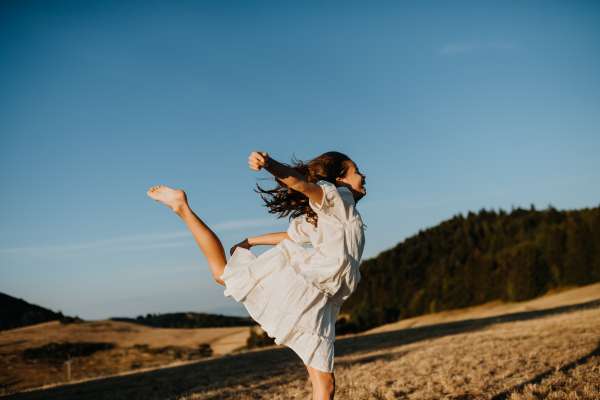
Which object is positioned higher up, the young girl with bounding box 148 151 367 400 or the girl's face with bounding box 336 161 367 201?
the girl's face with bounding box 336 161 367 201

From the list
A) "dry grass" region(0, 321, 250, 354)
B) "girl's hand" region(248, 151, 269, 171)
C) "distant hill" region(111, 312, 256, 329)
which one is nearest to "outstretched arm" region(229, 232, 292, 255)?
"girl's hand" region(248, 151, 269, 171)

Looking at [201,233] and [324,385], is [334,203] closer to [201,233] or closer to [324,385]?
[201,233]

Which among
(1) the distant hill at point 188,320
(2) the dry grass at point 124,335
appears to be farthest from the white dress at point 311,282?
(1) the distant hill at point 188,320

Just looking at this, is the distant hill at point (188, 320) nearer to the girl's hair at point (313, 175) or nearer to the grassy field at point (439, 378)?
the grassy field at point (439, 378)

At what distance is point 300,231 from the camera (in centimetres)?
347

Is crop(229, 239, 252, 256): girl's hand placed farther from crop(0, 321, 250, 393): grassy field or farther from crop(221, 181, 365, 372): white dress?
crop(0, 321, 250, 393): grassy field

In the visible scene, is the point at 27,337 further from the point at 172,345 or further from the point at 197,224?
the point at 197,224

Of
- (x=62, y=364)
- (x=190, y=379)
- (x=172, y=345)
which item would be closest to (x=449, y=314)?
(x=172, y=345)

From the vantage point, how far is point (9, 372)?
21531mm

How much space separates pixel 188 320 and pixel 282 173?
48385mm

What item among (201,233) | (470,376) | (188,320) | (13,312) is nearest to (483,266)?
(188,320)

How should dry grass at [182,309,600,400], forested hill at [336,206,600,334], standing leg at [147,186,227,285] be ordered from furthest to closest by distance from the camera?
forested hill at [336,206,600,334], dry grass at [182,309,600,400], standing leg at [147,186,227,285]

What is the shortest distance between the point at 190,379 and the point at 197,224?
5991 mm

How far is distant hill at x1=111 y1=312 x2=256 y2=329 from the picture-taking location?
44.2m
